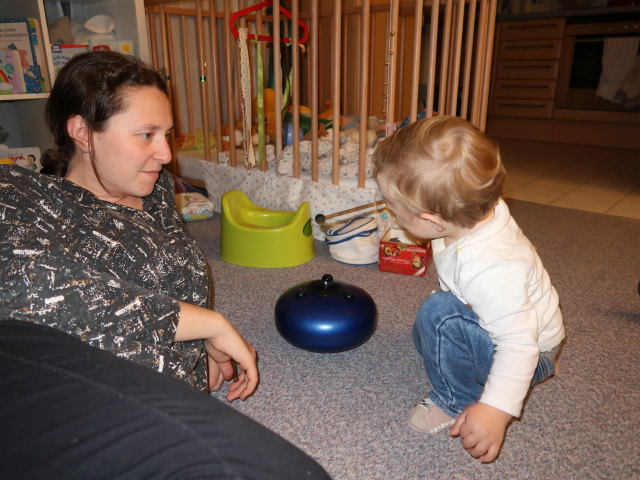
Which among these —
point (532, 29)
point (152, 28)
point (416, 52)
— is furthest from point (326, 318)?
point (532, 29)

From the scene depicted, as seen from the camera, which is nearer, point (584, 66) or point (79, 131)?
point (79, 131)

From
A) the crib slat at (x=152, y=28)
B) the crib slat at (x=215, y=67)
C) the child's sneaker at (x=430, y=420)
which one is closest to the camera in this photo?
the child's sneaker at (x=430, y=420)

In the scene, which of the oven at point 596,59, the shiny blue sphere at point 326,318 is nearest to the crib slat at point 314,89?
the shiny blue sphere at point 326,318

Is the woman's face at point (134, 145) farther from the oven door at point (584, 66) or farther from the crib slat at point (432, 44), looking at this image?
the oven door at point (584, 66)

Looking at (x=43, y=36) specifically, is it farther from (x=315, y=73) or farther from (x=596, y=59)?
(x=596, y=59)

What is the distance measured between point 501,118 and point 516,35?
673mm

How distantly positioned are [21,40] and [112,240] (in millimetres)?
1289

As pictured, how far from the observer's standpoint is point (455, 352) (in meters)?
0.88

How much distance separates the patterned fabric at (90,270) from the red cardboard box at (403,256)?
0.85 meters

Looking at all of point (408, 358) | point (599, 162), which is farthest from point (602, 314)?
point (599, 162)

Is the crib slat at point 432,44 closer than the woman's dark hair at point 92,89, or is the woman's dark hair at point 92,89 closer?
the woman's dark hair at point 92,89

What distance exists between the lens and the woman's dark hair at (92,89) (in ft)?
2.56

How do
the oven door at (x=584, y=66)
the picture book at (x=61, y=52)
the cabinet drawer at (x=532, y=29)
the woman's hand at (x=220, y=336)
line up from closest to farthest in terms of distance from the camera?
the woman's hand at (x=220, y=336)
the picture book at (x=61, y=52)
the oven door at (x=584, y=66)
the cabinet drawer at (x=532, y=29)

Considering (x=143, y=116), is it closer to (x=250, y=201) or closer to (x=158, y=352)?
(x=158, y=352)
